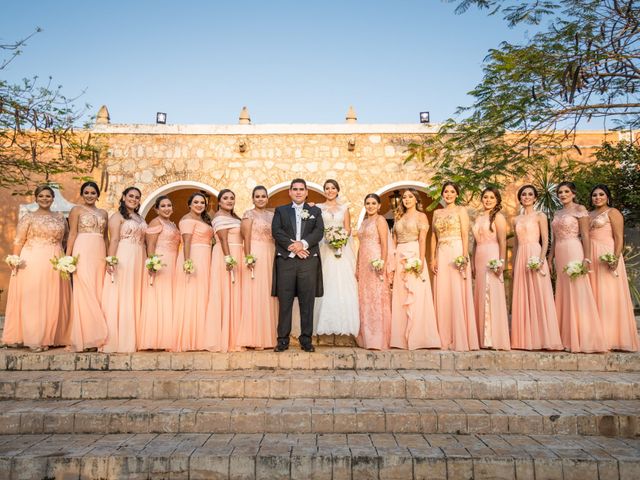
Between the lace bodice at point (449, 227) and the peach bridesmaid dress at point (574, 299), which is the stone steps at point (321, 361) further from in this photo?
the lace bodice at point (449, 227)

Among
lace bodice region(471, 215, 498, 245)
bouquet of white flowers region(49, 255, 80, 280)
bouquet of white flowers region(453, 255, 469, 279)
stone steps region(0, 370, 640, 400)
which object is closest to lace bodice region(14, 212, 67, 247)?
bouquet of white flowers region(49, 255, 80, 280)

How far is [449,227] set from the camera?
20.9 ft

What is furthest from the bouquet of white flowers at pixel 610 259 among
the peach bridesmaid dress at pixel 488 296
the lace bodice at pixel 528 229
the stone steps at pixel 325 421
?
the stone steps at pixel 325 421

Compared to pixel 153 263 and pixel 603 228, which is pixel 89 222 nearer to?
pixel 153 263

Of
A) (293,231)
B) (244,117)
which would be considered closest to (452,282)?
(293,231)

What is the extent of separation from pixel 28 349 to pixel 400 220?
4.90 metres

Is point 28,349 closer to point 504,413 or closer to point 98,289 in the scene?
point 98,289

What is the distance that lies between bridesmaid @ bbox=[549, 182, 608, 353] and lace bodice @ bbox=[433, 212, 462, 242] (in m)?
1.29

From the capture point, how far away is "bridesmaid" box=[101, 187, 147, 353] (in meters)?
5.79

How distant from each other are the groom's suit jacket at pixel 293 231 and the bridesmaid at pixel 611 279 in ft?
11.4

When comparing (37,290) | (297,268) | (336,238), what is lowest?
(37,290)

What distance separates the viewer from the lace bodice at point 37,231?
606cm

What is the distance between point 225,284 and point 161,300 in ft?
2.63

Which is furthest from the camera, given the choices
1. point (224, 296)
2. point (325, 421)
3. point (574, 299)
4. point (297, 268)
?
point (224, 296)
